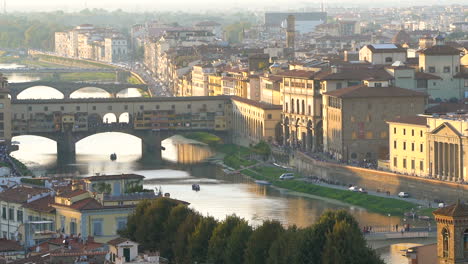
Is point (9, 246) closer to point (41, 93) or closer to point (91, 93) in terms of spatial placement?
point (41, 93)

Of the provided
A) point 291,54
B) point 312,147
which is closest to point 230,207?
point 312,147

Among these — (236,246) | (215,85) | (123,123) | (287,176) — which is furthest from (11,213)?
(215,85)

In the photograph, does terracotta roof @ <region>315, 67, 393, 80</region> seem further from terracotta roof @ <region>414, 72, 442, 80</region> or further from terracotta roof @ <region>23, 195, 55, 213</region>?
terracotta roof @ <region>23, 195, 55, 213</region>

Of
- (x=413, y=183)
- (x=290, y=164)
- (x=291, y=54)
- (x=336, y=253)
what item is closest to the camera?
(x=336, y=253)

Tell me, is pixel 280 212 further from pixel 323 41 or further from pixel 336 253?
pixel 323 41

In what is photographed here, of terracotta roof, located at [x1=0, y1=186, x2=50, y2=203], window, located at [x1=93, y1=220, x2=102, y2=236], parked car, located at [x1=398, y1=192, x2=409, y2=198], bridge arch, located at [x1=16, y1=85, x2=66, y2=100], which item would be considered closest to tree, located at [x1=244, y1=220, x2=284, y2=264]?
window, located at [x1=93, y1=220, x2=102, y2=236]

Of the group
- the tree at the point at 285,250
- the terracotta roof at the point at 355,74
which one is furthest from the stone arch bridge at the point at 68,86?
the tree at the point at 285,250

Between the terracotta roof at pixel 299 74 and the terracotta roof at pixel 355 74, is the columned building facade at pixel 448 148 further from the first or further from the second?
the terracotta roof at pixel 299 74
